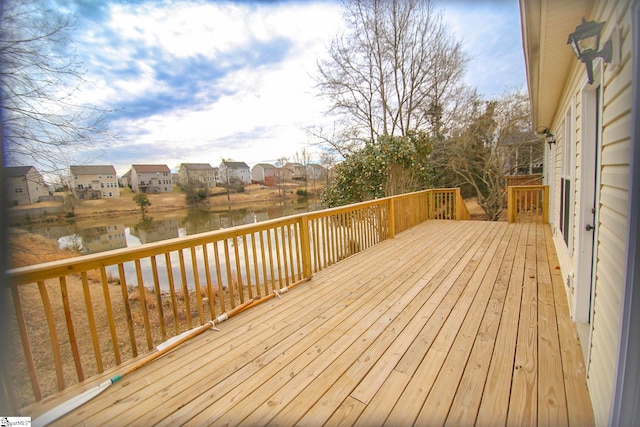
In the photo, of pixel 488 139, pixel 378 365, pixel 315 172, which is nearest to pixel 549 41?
pixel 378 365

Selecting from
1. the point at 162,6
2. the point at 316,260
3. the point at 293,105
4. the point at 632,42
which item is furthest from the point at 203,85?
the point at 293,105

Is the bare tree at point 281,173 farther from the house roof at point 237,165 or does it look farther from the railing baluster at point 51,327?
the railing baluster at point 51,327

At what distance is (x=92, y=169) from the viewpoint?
3172mm

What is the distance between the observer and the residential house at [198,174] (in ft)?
17.7

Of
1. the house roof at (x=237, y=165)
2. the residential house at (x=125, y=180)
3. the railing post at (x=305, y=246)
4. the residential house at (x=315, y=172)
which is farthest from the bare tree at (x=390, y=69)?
the residential house at (x=125, y=180)

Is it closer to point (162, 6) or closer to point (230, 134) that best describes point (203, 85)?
point (162, 6)

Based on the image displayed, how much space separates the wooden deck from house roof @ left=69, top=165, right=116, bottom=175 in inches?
97.3

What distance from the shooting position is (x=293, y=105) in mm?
8797

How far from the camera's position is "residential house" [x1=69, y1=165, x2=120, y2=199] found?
9.69 ft

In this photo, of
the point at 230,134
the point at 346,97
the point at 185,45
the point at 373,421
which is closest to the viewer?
the point at 373,421

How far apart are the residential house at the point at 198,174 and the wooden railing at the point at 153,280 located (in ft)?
6.57

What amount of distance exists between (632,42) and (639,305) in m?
0.90

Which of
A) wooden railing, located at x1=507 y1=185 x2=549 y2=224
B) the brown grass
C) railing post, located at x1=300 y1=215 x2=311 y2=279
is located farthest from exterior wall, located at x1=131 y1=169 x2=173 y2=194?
wooden railing, located at x1=507 y1=185 x2=549 y2=224

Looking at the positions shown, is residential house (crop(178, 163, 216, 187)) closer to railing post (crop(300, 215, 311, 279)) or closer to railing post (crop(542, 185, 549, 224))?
railing post (crop(300, 215, 311, 279))
